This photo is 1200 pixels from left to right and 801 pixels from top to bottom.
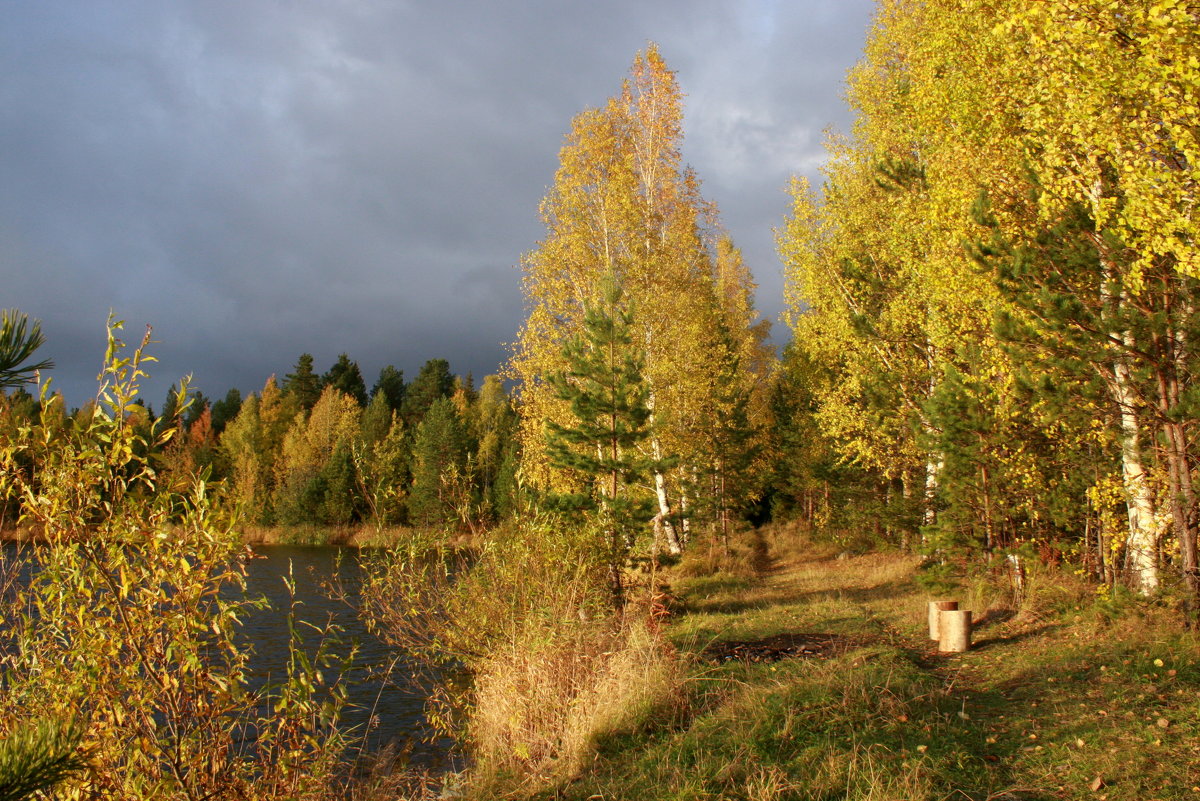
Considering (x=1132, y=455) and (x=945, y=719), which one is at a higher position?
(x=1132, y=455)

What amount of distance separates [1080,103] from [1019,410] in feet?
12.5

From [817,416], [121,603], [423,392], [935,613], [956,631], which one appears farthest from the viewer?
[423,392]

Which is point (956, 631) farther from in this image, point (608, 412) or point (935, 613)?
point (608, 412)

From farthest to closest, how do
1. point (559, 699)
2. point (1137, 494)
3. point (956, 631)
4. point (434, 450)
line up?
point (434, 450) < point (956, 631) < point (1137, 494) < point (559, 699)

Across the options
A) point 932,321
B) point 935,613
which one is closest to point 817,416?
point 932,321

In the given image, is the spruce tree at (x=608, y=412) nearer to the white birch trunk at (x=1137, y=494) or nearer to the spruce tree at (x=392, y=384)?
the white birch trunk at (x=1137, y=494)

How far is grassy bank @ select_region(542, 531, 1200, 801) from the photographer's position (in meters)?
5.03

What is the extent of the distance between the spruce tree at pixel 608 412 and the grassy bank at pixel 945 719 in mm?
3781

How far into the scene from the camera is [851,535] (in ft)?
62.1

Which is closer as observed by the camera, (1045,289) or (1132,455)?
(1045,289)

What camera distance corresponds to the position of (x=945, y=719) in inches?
246

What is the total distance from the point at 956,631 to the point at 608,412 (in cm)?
650

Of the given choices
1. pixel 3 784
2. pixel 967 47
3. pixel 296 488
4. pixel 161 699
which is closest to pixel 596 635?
pixel 161 699

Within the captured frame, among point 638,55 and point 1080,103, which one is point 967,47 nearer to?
A: point 1080,103
